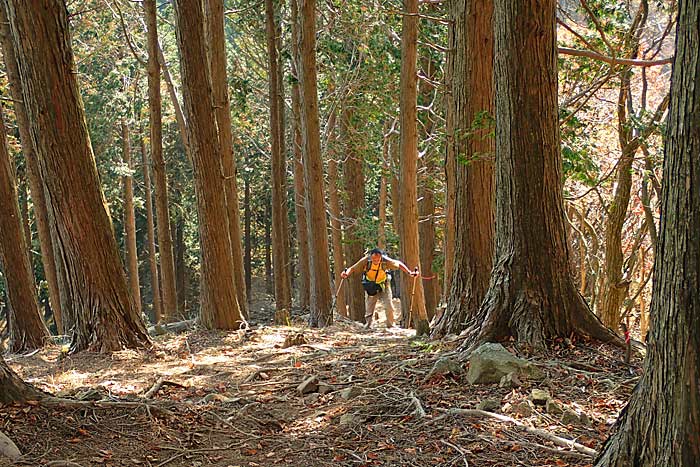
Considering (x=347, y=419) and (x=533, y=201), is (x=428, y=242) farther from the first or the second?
(x=347, y=419)

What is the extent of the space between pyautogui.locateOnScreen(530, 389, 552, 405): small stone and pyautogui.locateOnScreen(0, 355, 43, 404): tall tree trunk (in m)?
3.66

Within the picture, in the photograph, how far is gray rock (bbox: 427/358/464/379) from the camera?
608cm

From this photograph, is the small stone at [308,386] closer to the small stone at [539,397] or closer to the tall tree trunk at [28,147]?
the small stone at [539,397]

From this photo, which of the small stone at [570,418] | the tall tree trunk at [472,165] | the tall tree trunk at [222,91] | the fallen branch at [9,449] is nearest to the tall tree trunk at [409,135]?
the tall tree trunk at [222,91]

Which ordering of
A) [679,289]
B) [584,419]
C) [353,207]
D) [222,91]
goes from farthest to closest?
[353,207]
[222,91]
[584,419]
[679,289]

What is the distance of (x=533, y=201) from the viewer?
251 inches

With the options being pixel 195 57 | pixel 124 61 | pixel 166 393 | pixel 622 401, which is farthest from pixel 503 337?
pixel 124 61

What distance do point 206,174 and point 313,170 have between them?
298 cm

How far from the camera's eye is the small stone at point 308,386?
6.62m

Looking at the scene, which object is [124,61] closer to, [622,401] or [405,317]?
[405,317]

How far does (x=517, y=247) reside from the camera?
6410 mm

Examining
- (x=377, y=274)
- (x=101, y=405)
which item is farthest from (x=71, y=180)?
(x=377, y=274)

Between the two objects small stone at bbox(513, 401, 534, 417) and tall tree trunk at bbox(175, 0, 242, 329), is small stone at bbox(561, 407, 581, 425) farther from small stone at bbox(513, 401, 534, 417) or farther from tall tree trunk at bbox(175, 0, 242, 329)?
tall tree trunk at bbox(175, 0, 242, 329)

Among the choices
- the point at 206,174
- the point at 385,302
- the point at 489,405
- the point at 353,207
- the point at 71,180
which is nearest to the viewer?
the point at 489,405
